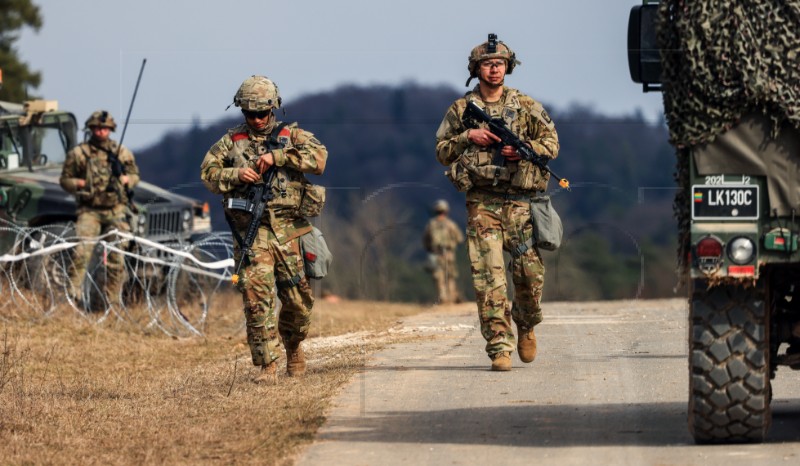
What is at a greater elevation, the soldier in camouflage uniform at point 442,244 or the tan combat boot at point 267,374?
the tan combat boot at point 267,374

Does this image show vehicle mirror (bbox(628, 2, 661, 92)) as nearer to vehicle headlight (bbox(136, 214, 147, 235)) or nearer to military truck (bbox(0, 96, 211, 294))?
military truck (bbox(0, 96, 211, 294))

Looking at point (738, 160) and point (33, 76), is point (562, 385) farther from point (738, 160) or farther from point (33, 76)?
point (33, 76)

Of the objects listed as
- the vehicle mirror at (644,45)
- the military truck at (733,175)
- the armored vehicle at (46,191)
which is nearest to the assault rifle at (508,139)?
the vehicle mirror at (644,45)

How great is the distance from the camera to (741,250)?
7961 millimetres

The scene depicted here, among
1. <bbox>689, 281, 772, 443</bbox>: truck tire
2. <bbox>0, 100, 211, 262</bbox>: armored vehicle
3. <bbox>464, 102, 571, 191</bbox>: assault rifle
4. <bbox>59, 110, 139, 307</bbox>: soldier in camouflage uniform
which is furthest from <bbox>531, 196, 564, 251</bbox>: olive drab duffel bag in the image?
<bbox>0, 100, 211, 262</bbox>: armored vehicle

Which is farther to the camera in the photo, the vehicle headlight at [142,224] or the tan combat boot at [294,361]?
the vehicle headlight at [142,224]

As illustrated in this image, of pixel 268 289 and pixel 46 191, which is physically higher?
pixel 46 191

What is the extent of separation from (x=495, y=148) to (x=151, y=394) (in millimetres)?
2759

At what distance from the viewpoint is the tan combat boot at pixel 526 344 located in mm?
11766

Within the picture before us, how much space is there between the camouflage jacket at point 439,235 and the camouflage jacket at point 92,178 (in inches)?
364

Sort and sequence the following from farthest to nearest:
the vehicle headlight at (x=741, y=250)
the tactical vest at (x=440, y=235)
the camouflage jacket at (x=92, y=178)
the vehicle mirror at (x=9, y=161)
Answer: the tactical vest at (x=440, y=235) → the vehicle mirror at (x=9, y=161) → the camouflage jacket at (x=92, y=178) → the vehicle headlight at (x=741, y=250)

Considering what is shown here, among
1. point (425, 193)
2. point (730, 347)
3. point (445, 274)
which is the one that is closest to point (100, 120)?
point (445, 274)

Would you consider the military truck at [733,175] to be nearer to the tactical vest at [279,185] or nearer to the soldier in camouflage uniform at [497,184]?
the soldier in camouflage uniform at [497,184]

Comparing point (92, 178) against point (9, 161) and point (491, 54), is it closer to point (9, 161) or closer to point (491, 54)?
point (9, 161)
